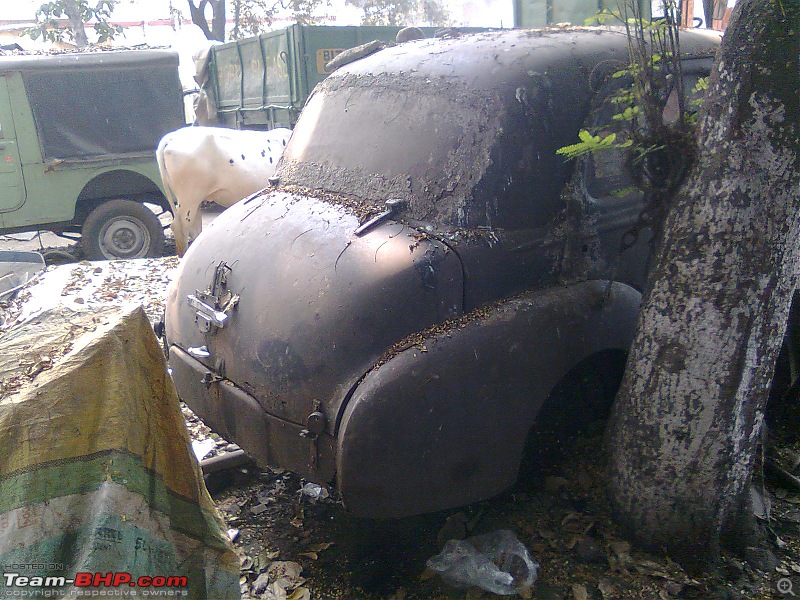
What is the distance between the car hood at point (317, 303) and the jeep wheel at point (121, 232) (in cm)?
610

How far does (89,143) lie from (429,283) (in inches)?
296

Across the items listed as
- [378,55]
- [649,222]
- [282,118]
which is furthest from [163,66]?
[649,222]

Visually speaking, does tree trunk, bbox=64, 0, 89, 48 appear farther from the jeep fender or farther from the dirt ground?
the jeep fender

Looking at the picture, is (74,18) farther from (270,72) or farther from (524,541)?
(524,541)

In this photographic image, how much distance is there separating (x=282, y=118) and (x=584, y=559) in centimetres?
878

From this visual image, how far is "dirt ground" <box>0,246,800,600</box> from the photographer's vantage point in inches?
110

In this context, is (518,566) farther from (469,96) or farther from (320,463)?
(469,96)

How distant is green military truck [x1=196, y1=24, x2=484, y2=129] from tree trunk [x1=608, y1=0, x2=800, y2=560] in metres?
6.30

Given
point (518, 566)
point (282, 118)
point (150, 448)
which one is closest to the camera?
point (150, 448)

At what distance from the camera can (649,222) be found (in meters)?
2.96

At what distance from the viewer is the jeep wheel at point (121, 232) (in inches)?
341

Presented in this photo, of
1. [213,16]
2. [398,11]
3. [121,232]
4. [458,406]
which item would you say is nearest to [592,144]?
[458,406]

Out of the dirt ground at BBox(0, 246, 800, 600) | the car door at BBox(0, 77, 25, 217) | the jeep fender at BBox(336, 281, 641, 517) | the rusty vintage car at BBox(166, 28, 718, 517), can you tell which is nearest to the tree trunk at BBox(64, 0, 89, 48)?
the car door at BBox(0, 77, 25, 217)

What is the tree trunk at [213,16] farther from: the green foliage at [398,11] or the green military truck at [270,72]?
the green military truck at [270,72]
